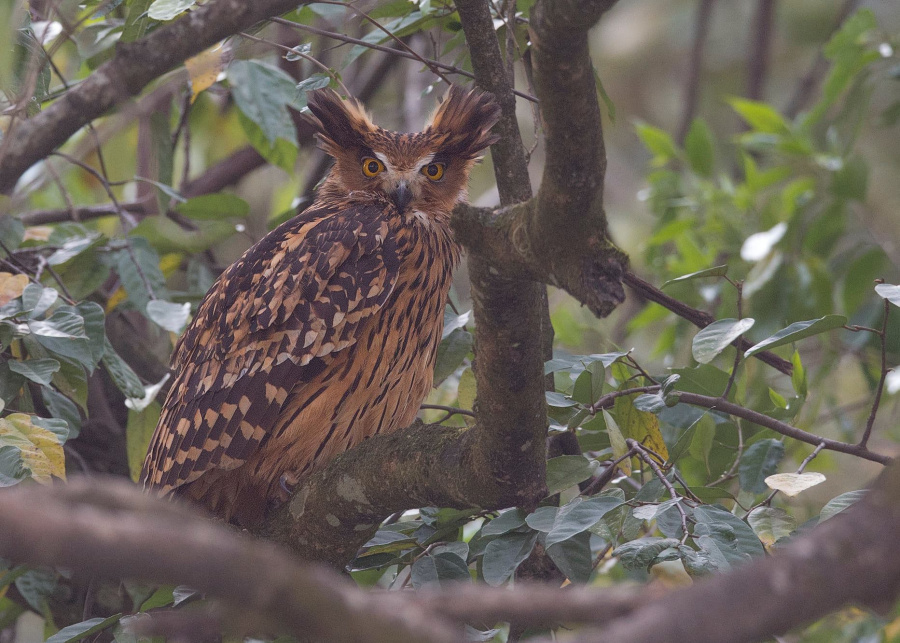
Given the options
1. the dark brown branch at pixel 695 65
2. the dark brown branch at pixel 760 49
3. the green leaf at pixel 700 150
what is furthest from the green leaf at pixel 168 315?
the dark brown branch at pixel 760 49

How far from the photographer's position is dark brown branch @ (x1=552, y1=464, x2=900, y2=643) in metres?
0.90

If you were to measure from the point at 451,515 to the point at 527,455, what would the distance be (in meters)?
0.70

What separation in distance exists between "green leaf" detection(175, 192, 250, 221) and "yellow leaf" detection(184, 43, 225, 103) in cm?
58

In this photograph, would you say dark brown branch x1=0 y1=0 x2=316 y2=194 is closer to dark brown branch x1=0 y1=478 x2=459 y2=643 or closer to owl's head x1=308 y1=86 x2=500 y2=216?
dark brown branch x1=0 y1=478 x2=459 y2=643

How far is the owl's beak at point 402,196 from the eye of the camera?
3.55 m

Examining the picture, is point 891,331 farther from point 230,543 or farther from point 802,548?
point 230,543

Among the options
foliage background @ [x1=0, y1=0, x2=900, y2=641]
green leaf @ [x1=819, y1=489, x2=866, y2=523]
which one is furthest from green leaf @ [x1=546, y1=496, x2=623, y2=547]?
green leaf @ [x1=819, y1=489, x2=866, y2=523]

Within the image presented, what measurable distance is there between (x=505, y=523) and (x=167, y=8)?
1808mm

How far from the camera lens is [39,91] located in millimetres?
2797

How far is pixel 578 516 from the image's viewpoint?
235cm

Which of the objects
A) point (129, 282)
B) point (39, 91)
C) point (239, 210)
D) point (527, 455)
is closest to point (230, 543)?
point (527, 455)

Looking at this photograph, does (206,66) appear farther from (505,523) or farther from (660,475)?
(660,475)

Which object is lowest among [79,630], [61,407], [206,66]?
[79,630]

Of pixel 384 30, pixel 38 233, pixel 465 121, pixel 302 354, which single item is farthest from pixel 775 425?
pixel 38 233
